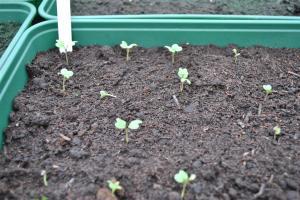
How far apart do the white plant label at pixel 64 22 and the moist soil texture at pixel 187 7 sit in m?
0.48

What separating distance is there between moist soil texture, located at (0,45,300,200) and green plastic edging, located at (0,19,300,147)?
0.05m

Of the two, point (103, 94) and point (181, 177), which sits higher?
point (103, 94)

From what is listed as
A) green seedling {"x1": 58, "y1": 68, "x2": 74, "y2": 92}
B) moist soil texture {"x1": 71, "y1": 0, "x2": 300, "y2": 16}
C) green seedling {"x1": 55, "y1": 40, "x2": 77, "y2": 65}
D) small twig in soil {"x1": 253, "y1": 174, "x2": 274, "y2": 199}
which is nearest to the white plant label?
green seedling {"x1": 55, "y1": 40, "x2": 77, "y2": 65}

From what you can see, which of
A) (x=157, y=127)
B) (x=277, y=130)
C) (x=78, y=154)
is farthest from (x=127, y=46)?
(x=277, y=130)

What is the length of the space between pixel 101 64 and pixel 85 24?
228 millimetres

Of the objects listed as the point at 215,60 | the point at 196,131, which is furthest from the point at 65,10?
the point at 196,131

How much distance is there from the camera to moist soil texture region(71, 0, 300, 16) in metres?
2.21

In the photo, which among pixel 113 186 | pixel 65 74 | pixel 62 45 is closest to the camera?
pixel 113 186

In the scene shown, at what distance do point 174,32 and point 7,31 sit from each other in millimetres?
875

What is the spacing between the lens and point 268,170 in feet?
3.98

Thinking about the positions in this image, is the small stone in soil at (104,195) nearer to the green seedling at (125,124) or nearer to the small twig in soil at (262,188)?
the green seedling at (125,124)

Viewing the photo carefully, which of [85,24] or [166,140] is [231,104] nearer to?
[166,140]

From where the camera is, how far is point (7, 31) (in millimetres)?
1997

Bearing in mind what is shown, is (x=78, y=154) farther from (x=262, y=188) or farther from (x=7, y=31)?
(x=7, y=31)
